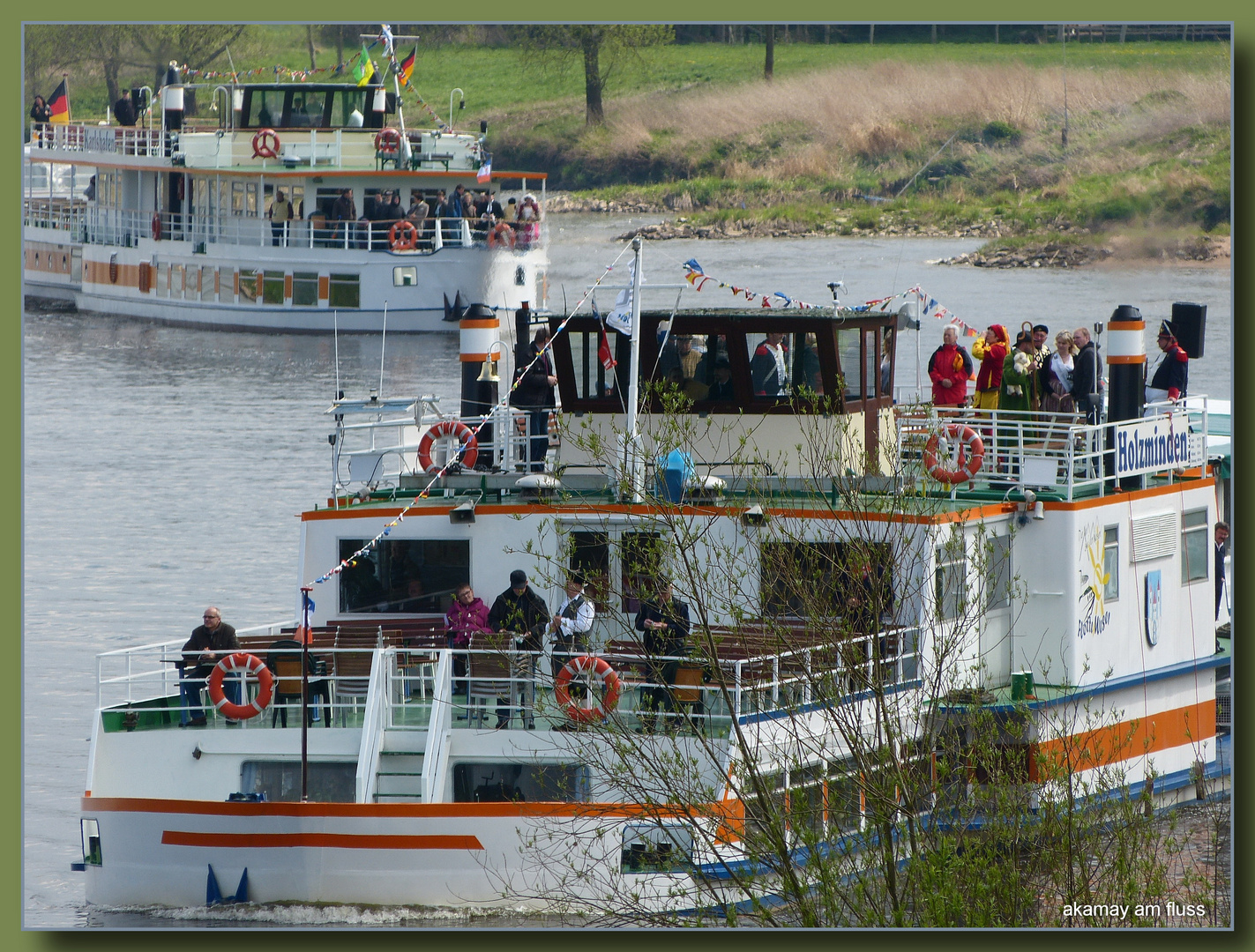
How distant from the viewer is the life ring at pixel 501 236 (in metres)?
39.5

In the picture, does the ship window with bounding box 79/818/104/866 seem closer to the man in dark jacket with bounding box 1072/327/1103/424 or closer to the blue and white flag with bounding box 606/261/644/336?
the blue and white flag with bounding box 606/261/644/336

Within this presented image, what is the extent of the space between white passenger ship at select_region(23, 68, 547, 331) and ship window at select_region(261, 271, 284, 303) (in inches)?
0.9

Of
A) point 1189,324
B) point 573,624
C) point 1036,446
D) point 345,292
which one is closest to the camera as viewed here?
point 573,624

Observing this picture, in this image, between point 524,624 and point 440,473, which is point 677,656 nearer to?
point 524,624

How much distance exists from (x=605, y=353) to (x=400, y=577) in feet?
7.14

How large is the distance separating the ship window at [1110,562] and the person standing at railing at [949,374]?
67.3 inches

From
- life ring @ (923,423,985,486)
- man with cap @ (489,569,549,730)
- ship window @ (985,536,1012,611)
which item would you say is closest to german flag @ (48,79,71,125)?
life ring @ (923,423,985,486)

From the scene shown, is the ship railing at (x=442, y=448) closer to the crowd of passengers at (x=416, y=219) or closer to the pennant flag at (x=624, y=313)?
the pennant flag at (x=624, y=313)

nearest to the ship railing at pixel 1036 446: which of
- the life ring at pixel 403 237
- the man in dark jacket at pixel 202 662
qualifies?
the man in dark jacket at pixel 202 662

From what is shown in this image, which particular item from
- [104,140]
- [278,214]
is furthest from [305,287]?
[104,140]

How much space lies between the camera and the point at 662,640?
1260cm

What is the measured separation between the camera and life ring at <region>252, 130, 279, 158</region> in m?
41.6

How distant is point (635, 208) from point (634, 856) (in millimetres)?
19309

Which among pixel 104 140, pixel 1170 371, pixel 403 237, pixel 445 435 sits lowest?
pixel 445 435
